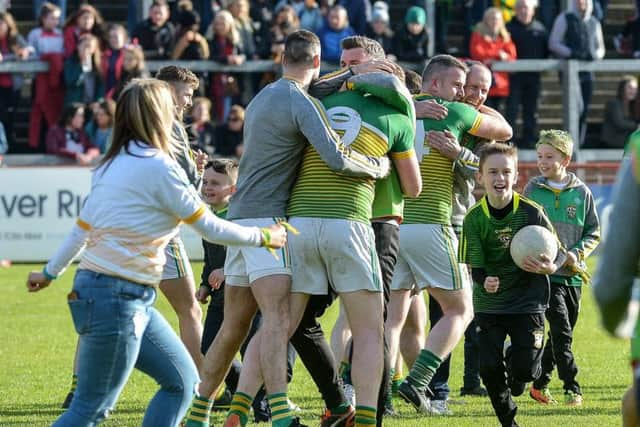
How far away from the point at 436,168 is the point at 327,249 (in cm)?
178

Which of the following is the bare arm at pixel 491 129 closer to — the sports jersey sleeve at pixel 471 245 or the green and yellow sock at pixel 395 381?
the sports jersey sleeve at pixel 471 245

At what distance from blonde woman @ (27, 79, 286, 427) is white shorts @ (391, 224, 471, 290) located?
100 inches

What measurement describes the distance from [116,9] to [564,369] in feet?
53.4

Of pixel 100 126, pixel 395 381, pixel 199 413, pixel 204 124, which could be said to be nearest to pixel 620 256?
pixel 199 413

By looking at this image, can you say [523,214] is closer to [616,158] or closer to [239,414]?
[239,414]

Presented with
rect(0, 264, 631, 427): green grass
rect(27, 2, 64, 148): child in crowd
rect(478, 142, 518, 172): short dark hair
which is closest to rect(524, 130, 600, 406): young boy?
rect(0, 264, 631, 427): green grass

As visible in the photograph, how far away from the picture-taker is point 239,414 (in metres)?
7.31

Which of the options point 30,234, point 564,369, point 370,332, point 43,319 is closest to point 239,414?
point 370,332

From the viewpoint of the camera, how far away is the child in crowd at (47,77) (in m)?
20.1

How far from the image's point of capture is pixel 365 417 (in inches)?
277

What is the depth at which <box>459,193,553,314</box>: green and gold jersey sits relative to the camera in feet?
26.5

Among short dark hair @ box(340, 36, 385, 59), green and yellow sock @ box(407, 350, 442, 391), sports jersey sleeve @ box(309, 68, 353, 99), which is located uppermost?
short dark hair @ box(340, 36, 385, 59)

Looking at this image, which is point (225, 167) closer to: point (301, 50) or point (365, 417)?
point (301, 50)

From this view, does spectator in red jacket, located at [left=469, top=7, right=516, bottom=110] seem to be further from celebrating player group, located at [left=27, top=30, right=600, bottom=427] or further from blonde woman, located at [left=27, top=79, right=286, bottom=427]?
blonde woman, located at [left=27, top=79, right=286, bottom=427]
